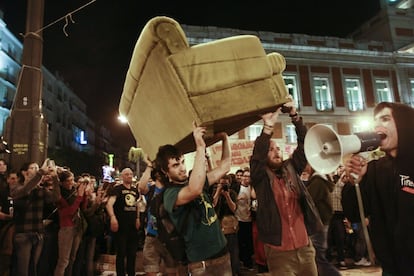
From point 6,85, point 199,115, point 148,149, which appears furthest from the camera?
point 6,85

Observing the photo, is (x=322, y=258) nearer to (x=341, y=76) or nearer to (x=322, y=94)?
(x=322, y=94)

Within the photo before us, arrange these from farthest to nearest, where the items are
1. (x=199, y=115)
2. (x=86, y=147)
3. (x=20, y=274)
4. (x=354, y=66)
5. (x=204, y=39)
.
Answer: (x=86, y=147) → (x=354, y=66) → (x=204, y=39) → (x=20, y=274) → (x=199, y=115)

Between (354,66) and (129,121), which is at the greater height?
(354,66)

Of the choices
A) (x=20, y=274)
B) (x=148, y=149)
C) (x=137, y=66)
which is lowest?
(x=20, y=274)

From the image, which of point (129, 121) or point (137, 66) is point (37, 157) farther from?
point (137, 66)

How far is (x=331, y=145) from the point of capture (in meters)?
2.02

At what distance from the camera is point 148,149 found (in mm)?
3672

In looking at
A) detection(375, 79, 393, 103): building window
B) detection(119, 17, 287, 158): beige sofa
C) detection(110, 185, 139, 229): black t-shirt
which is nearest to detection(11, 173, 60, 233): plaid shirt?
detection(110, 185, 139, 229): black t-shirt

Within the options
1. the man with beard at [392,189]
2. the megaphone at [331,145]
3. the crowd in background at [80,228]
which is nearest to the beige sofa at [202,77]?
the megaphone at [331,145]

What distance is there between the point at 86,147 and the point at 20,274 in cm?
6213

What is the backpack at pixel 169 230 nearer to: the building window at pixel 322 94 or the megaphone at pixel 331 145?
the megaphone at pixel 331 145

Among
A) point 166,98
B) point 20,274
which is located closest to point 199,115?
point 166,98

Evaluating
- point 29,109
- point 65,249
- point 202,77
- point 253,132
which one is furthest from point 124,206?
point 253,132

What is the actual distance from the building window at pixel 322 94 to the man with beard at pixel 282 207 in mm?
22864
